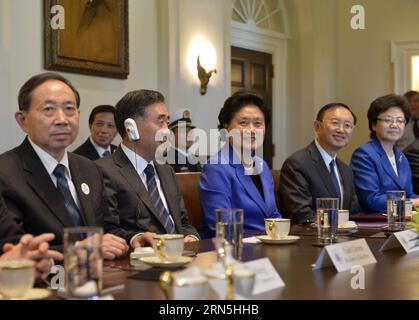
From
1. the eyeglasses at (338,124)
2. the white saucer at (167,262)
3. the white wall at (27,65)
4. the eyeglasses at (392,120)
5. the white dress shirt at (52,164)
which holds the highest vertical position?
the white wall at (27,65)

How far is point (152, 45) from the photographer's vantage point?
5496mm

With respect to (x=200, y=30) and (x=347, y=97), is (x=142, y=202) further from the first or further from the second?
(x=347, y=97)

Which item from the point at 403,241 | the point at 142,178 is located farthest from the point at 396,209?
the point at 142,178

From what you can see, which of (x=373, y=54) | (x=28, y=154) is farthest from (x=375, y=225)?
(x=373, y=54)

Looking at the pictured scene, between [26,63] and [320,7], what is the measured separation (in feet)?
14.0

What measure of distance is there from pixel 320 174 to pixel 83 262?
2.37 metres

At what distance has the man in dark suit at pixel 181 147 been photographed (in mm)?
4809

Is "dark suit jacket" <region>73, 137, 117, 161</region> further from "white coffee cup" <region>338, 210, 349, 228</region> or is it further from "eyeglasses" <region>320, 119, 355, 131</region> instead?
"white coffee cup" <region>338, 210, 349, 228</region>

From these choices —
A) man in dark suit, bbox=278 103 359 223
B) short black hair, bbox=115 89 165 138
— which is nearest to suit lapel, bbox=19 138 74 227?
short black hair, bbox=115 89 165 138

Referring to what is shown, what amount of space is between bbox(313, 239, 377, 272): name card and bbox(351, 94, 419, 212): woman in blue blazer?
193 cm

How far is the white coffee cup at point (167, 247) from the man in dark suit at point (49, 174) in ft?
0.67

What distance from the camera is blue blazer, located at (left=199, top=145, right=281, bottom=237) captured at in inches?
117

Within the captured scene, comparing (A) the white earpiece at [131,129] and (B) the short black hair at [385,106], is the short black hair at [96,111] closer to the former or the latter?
(B) the short black hair at [385,106]

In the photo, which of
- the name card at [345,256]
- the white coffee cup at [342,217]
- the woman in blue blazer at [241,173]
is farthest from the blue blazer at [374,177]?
the name card at [345,256]
